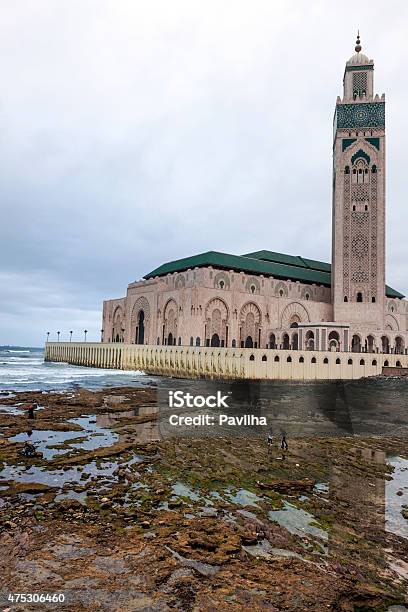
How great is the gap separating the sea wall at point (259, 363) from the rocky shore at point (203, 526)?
25.0m

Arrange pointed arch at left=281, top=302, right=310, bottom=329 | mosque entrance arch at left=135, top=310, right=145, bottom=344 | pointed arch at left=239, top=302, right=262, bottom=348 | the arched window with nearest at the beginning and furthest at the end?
the arched window, pointed arch at left=239, top=302, right=262, bottom=348, pointed arch at left=281, top=302, right=310, bottom=329, mosque entrance arch at left=135, top=310, right=145, bottom=344

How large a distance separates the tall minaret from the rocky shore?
45.3 meters

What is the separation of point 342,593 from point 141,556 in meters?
3.04

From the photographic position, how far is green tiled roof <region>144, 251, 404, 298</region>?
57500mm

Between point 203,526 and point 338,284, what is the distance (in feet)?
177

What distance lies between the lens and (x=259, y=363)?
39.6m

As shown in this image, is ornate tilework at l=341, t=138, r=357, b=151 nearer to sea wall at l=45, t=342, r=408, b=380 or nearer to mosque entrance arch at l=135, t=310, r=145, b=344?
sea wall at l=45, t=342, r=408, b=380

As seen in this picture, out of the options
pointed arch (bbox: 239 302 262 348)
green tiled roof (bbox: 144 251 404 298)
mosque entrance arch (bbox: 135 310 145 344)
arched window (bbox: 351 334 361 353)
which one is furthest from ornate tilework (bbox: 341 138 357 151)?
mosque entrance arch (bbox: 135 310 145 344)

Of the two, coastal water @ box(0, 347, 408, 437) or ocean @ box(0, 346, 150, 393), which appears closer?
coastal water @ box(0, 347, 408, 437)

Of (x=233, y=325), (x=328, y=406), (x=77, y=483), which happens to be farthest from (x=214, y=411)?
(x=233, y=325)

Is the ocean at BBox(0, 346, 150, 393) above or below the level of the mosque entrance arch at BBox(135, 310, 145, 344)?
below

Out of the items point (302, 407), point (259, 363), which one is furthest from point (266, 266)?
point (302, 407)

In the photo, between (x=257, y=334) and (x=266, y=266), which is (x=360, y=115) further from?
(x=257, y=334)

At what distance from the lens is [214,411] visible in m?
24.2
